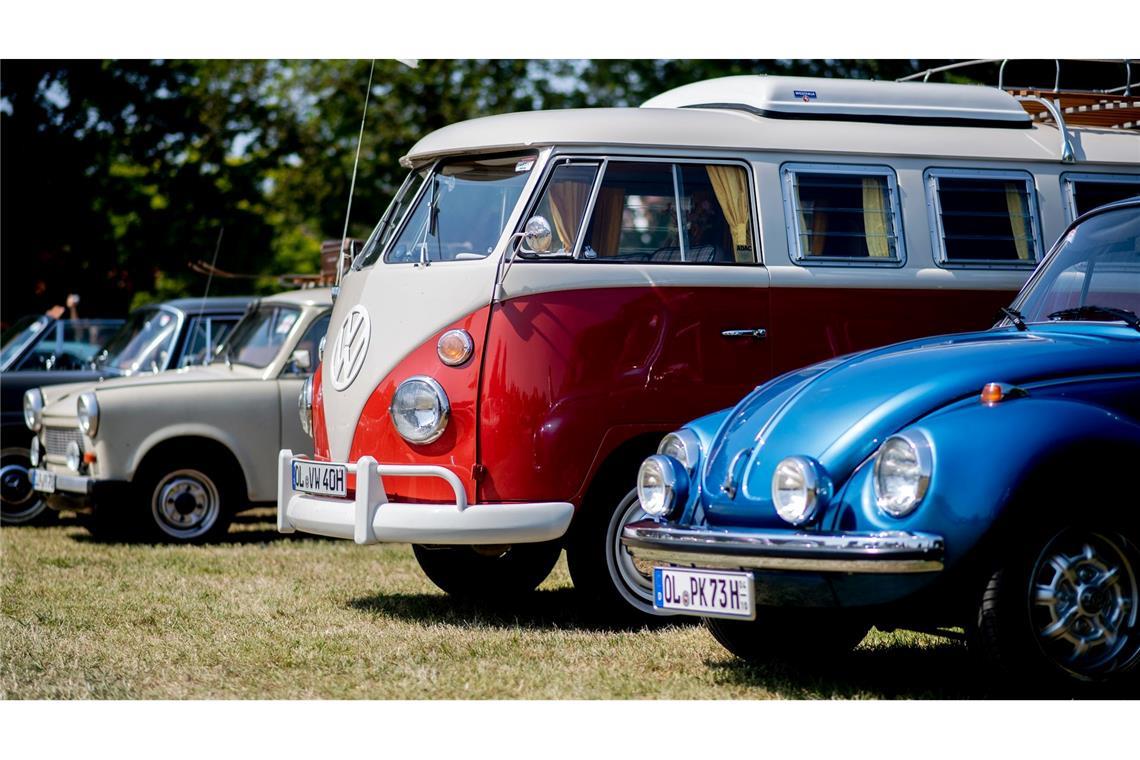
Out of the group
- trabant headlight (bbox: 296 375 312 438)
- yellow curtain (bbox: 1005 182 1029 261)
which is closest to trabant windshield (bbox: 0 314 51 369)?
trabant headlight (bbox: 296 375 312 438)

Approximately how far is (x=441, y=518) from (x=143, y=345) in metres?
7.22

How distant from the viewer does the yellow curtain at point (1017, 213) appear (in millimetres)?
8711

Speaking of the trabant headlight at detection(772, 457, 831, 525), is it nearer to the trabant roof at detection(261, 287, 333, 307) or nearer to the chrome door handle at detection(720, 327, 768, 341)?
the chrome door handle at detection(720, 327, 768, 341)

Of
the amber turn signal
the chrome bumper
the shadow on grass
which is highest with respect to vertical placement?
the amber turn signal

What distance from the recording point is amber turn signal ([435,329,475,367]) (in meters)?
7.52

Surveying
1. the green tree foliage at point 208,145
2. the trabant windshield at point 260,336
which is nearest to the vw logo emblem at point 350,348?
the trabant windshield at point 260,336

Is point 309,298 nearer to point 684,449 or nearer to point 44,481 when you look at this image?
point 44,481

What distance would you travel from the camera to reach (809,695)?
19.1ft

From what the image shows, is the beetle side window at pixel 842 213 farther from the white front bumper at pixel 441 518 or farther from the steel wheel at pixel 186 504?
the steel wheel at pixel 186 504

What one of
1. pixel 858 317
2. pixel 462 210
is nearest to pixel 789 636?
pixel 858 317

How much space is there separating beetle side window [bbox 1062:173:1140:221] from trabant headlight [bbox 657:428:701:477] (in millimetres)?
3659

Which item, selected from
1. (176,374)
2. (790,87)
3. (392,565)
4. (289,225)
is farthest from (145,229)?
(790,87)

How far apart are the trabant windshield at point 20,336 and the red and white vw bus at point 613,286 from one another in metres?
6.63

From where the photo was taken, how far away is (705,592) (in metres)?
5.70
